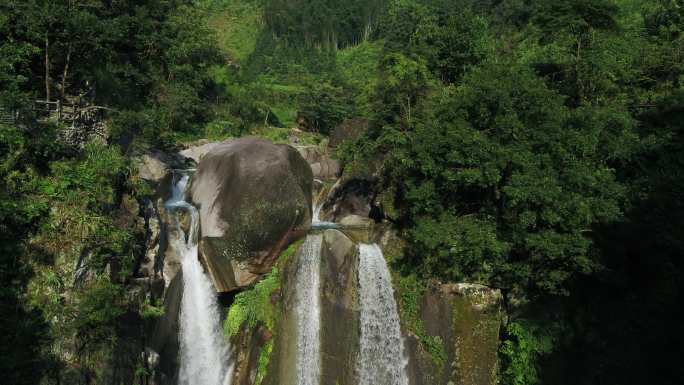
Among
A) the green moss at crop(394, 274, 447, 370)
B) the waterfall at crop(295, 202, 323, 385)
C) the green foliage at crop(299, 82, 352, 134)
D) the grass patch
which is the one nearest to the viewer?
the waterfall at crop(295, 202, 323, 385)

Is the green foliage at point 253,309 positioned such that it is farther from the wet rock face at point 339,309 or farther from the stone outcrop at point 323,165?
the stone outcrop at point 323,165

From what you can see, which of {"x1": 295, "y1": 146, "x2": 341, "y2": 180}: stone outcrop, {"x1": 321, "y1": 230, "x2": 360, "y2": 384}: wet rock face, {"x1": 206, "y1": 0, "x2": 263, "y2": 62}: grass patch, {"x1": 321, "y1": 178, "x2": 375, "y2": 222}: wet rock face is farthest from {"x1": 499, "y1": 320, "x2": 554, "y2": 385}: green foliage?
{"x1": 206, "y1": 0, "x2": 263, "y2": 62}: grass patch

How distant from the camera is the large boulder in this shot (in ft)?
47.7

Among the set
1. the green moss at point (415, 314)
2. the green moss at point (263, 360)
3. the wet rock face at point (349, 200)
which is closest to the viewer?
the green moss at point (263, 360)

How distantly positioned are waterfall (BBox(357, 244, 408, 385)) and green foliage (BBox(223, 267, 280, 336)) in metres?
3.09

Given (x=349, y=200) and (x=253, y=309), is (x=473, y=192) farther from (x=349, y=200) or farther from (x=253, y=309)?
(x=253, y=309)

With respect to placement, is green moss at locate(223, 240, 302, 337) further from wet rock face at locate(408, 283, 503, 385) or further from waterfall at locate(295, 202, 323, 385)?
wet rock face at locate(408, 283, 503, 385)

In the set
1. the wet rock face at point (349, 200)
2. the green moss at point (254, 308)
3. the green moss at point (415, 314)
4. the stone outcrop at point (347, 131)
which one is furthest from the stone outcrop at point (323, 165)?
the green moss at point (415, 314)

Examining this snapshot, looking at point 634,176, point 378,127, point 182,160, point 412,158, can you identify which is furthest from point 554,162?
point 182,160

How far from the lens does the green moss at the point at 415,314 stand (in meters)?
14.2

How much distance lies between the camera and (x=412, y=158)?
587 inches

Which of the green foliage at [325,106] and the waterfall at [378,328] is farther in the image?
the green foliage at [325,106]

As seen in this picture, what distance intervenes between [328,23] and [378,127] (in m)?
61.8

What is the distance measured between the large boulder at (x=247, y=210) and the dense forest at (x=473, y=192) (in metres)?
2.56
